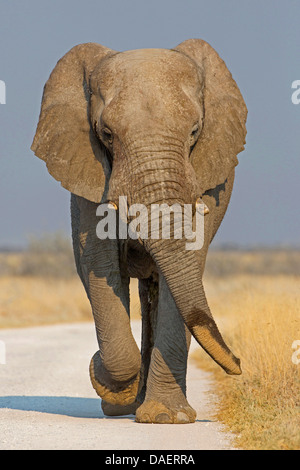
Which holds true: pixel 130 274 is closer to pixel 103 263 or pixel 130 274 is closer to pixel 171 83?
pixel 103 263

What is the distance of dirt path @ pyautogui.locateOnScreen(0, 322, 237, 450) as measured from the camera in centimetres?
830

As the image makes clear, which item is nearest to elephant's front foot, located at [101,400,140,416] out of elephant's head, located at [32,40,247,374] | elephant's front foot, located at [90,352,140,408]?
elephant's front foot, located at [90,352,140,408]

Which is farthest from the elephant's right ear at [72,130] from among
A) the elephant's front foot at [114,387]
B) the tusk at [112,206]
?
the elephant's front foot at [114,387]

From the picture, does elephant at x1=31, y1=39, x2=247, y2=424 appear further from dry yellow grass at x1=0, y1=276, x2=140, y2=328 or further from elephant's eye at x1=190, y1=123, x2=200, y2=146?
→ dry yellow grass at x1=0, y1=276, x2=140, y2=328

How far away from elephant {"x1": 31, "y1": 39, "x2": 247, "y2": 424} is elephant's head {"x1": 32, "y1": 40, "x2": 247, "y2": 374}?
0.01 metres

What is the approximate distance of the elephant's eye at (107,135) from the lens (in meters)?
9.25

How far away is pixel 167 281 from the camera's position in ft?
29.0

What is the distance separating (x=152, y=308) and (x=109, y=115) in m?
2.70

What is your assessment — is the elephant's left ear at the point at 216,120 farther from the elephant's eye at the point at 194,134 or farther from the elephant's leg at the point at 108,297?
the elephant's leg at the point at 108,297

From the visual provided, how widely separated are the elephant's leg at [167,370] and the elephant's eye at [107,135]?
52.7 inches

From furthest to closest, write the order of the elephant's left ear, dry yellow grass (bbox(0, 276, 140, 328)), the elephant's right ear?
1. dry yellow grass (bbox(0, 276, 140, 328))
2. the elephant's left ear
3. the elephant's right ear

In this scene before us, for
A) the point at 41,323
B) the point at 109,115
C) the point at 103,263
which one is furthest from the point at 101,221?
the point at 41,323

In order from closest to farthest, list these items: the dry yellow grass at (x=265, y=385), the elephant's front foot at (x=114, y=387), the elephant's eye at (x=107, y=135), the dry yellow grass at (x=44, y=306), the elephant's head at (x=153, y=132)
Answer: the dry yellow grass at (x=265, y=385) → the elephant's head at (x=153, y=132) → the elephant's eye at (x=107, y=135) → the elephant's front foot at (x=114, y=387) → the dry yellow grass at (x=44, y=306)

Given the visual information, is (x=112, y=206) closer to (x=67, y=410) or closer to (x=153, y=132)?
(x=153, y=132)
